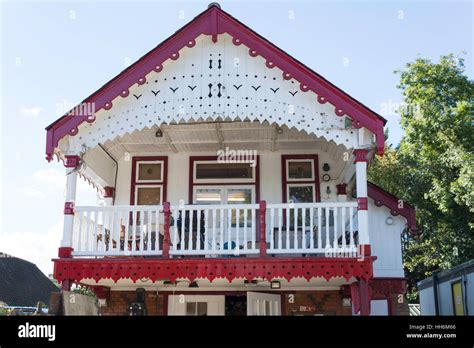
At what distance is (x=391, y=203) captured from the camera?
1413 cm

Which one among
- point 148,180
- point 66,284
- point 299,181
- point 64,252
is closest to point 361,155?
point 299,181

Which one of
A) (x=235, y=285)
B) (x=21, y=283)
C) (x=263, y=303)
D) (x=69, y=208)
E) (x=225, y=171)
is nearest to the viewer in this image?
(x=69, y=208)

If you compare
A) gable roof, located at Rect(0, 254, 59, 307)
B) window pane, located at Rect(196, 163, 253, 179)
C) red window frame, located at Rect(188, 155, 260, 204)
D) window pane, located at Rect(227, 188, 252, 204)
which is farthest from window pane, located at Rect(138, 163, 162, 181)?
gable roof, located at Rect(0, 254, 59, 307)

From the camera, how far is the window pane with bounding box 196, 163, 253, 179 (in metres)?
14.0

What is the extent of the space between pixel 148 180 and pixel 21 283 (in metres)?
22.3

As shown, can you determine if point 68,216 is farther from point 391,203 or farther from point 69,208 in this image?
point 391,203

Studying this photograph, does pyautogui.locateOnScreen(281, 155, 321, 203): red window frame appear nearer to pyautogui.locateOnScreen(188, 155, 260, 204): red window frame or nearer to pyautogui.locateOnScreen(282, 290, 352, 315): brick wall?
pyautogui.locateOnScreen(188, 155, 260, 204): red window frame

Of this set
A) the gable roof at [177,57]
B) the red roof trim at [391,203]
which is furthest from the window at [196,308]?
the red roof trim at [391,203]

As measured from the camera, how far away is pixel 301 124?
37.2 feet

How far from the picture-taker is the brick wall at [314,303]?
1290 cm

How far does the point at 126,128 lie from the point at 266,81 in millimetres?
2845

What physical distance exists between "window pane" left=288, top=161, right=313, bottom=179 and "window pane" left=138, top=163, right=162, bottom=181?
10.1 feet

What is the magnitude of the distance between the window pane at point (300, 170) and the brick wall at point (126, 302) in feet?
13.3
